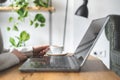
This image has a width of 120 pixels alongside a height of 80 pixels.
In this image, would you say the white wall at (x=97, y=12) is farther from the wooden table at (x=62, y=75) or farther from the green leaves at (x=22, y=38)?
the wooden table at (x=62, y=75)

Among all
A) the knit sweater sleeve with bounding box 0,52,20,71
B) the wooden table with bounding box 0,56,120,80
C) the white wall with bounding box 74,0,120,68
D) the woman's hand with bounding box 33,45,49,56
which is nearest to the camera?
the wooden table with bounding box 0,56,120,80

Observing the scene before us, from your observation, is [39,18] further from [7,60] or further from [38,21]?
[7,60]

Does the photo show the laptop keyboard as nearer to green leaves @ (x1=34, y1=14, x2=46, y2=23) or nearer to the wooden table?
the wooden table

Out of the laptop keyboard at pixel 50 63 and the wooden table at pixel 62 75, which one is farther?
the laptop keyboard at pixel 50 63

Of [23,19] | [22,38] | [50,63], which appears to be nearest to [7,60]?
[50,63]

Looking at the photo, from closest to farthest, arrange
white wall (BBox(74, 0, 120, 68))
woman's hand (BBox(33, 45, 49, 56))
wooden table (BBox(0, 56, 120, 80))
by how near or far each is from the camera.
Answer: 1. wooden table (BBox(0, 56, 120, 80))
2. woman's hand (BBox(33, 45, 49, 56))
3. white wall (BBox(74, 0, 120, 68))

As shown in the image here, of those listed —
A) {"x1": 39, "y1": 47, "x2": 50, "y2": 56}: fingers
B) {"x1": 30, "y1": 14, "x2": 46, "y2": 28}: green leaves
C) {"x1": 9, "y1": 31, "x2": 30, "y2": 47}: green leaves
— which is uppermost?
{"x1": 30, "y1": 14, "x2": 46, "y2": 28}: green leaves

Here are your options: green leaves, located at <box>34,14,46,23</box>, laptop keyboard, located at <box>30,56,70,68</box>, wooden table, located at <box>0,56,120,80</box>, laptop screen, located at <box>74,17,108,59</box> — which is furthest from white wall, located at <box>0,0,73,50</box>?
wooden table, located at <box>0,56,120,80</box>

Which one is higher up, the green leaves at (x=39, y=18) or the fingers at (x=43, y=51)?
the green leaves at (x=39, y=18)

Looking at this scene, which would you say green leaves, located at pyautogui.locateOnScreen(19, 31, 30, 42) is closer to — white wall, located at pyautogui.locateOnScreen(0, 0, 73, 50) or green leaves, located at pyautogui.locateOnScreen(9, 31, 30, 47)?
green leaves, located at pyautogui.locateOnScreen(9, 31, 30, 47)

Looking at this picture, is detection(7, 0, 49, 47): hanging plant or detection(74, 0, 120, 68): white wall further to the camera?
detection(74, 0, 120, 68): white wall

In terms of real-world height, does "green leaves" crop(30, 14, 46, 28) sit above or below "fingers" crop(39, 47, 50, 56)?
above

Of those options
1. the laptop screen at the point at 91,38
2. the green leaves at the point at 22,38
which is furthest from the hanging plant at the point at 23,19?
the laptop screen at the point at 91,38

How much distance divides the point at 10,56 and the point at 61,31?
183 centimetres
